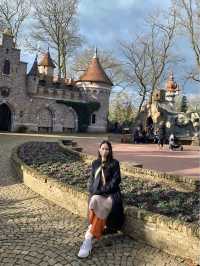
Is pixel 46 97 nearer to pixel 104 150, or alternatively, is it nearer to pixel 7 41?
pixel 7 41

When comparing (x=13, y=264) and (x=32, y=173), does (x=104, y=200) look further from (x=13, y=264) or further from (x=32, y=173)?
(x=32, y=173)

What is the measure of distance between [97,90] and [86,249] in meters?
35.1

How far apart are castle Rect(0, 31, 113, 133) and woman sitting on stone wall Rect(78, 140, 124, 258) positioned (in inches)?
1160

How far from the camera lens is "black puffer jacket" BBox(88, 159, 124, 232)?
5703 millimetres

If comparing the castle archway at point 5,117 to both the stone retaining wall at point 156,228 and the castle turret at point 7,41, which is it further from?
the stone retaining wall at point 156,228

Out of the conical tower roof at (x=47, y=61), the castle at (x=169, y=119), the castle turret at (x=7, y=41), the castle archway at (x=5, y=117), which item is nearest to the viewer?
the castle turret at (x=7, y=41)

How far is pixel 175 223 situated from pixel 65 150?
10186 millimetres

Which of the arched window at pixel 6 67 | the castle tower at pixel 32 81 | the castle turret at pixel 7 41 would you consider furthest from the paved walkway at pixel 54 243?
the castle tower at pixel 32 81

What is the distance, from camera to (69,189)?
7555 millimetres

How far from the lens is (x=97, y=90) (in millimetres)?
39688

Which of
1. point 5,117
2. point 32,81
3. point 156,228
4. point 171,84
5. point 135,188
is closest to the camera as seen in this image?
point 156,228

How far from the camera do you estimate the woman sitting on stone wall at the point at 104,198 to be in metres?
5.52

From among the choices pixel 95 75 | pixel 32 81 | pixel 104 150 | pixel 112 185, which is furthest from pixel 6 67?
pixel 112 185

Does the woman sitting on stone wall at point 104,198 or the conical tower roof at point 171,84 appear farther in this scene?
the conical tower roof at point 171,84
